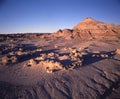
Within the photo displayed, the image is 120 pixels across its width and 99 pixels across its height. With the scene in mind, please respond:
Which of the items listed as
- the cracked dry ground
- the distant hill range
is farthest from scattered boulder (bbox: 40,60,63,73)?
the distant hill range

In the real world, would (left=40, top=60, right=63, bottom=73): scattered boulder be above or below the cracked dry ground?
above

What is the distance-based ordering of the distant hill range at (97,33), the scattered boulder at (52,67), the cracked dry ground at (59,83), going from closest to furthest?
the cracked dry ground at (59,83) → the scattered boulder at (52,67) → the distant hill range at (97,33)

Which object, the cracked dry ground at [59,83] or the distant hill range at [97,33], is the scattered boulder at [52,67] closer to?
the cracked dry ground at [59,83]

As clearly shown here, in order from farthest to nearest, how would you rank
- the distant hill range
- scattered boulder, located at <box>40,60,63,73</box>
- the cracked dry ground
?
1. the distant hill range
2. scattered boulder, located at <box>40,60,63,73</box>
3. the cracked dry ground

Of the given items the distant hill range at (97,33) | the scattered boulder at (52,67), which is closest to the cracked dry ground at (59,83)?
the scattered boulder at (52,67)

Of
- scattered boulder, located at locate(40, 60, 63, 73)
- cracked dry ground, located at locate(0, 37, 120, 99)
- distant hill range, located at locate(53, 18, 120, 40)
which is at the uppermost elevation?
distant hill range, located at locate(53, 18, 120, 40)

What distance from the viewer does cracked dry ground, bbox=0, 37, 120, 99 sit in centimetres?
917

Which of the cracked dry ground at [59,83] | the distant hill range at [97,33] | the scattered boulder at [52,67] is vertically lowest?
the cracked dry ground at [59,83]

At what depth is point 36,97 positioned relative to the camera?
348 inches

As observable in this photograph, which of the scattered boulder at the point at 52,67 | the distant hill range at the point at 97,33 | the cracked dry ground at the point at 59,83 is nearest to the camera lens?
the cracked dry ground at the point at 59,83

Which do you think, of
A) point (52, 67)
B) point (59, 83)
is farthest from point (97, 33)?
point (59, 83)

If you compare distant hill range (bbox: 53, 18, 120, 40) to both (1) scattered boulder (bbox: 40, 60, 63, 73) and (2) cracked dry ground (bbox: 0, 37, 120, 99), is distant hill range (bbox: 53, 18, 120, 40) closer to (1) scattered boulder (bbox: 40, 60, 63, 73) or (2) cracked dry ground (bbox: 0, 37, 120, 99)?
(2) cracked dry ground (bbox: 0, 37, 120, 99)

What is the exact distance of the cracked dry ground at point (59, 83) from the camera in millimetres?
9172

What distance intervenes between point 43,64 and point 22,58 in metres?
4.65
